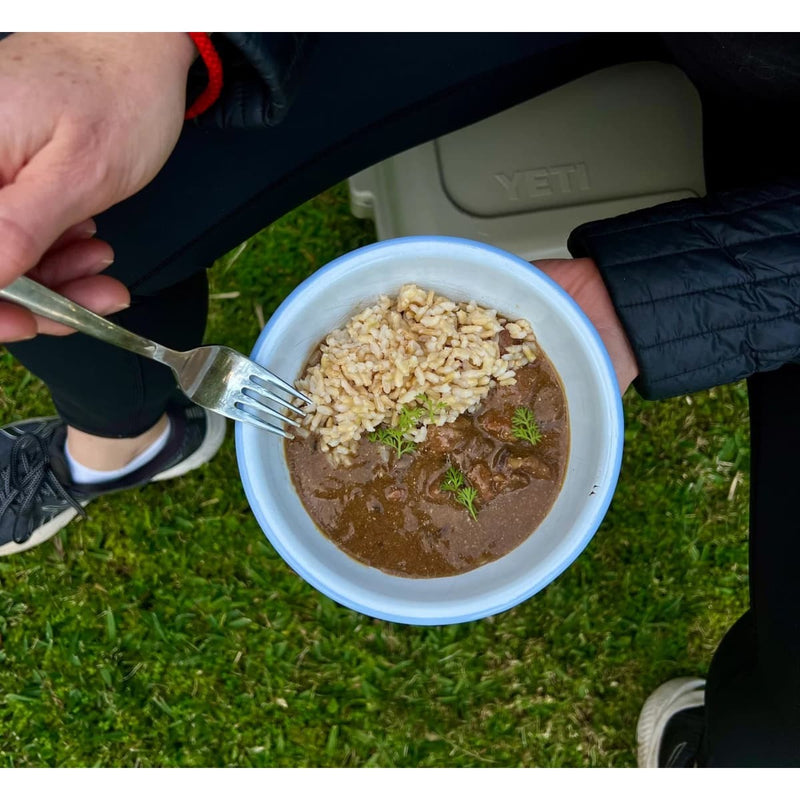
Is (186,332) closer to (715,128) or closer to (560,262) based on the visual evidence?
(560,262)

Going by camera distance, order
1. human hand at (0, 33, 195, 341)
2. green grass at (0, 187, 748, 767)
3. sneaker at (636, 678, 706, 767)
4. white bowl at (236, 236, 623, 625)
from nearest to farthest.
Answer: human hand at (0, 33, 195, 341) → white bowl at (236, 236, 623, 625) → sneaker at (636, 678, 706, 767) → green grass at (0, 187, 748, 767)

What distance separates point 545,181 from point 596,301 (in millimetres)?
634

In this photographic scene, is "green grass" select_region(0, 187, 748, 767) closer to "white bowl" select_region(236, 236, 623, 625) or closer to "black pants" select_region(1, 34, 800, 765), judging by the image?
"black pants" select_region(1, 34, 800, 765)

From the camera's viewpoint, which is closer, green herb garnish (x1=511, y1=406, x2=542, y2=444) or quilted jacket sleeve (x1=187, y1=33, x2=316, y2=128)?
quilted jacket sleeve (x1=187, y1=33, x2=316, y2=128)

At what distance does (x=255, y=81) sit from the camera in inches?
47.5

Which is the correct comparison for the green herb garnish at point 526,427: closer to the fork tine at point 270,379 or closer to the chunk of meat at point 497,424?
the chunk of meat at point 497,424

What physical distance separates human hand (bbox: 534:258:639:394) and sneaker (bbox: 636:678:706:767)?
1214 mm

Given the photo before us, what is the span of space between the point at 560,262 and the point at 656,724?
1465mm

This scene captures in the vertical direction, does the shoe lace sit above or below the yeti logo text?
below

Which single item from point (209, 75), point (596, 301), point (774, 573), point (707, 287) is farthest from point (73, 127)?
point (774, 573)

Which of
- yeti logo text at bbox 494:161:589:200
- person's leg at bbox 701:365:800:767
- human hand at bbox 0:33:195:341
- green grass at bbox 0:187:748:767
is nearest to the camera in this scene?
human hand at bbox 0:33:195:341

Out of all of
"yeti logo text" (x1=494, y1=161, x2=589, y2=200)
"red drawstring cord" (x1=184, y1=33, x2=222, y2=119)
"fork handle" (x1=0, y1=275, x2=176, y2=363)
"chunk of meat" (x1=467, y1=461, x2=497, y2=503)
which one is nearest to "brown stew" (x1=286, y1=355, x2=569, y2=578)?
"chunk of meat" (x1=467, y1=461, x2=497, y2=503)

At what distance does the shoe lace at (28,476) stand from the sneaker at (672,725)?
1800 mm

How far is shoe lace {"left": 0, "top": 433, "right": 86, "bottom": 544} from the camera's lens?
7.27ft
